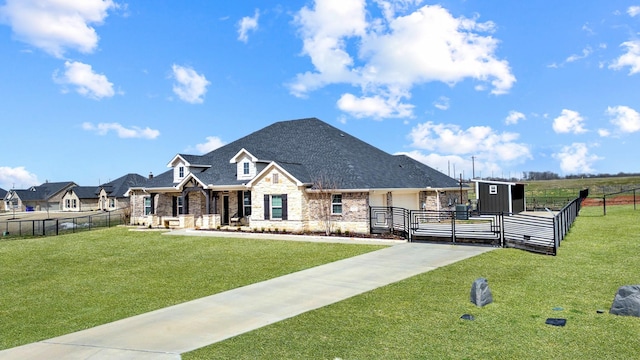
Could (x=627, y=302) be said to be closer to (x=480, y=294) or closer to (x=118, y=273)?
(x=480, y=294)

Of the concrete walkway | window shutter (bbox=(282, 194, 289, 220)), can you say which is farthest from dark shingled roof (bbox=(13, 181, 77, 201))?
the concrete walkway

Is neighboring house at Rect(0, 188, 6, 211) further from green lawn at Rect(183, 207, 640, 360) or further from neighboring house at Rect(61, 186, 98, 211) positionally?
green lawn at Rect(183, 207, 640, 360)

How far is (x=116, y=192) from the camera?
69.1 meters

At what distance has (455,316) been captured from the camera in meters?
8.59

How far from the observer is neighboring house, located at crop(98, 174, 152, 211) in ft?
225

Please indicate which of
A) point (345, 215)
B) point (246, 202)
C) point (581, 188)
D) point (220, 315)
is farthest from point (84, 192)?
point (581, 188)

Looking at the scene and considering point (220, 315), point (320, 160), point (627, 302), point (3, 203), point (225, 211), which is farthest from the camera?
point (3, 203)

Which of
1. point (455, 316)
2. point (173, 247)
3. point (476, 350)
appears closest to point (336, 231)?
point (173, 247)

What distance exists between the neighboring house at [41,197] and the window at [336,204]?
236ft

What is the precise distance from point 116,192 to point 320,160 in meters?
51.3

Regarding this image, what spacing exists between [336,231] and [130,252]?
34.7 ft

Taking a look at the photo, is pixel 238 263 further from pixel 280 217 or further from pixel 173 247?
pixel 280 217

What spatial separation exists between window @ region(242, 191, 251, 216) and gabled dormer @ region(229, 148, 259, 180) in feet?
3.65

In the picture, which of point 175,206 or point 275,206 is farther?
point 175,206
